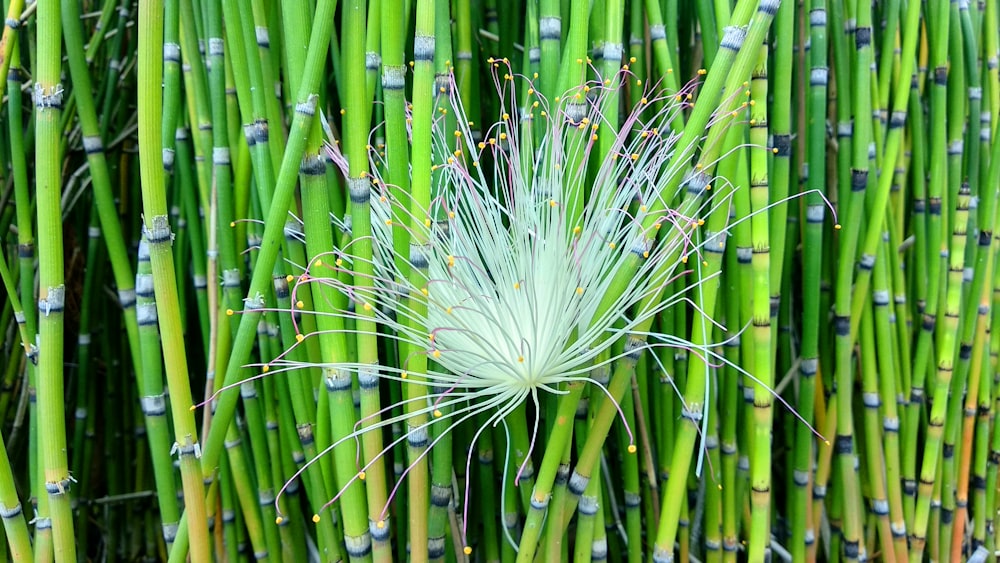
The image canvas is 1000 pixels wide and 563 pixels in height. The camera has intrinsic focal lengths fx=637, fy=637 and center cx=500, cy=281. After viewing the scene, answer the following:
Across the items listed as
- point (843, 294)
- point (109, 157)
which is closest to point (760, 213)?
point (843, 294)

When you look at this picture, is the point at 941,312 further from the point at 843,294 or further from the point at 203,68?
the point at 203,68

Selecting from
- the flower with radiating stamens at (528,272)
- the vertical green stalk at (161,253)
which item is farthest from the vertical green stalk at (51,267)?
the flower with radiating stamens at (528,272)

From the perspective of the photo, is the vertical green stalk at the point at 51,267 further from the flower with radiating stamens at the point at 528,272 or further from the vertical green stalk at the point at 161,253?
the flower with radiating stamens at the point at 528,272

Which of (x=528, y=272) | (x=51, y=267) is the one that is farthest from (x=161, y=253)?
(x=528, y=272)

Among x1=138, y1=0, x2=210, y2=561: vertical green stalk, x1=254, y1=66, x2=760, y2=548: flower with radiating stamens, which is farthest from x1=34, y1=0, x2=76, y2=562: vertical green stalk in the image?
x1=254, y1=66, x2=760, y2=548: flower with radiating stamens

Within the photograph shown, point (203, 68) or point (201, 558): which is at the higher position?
point (203, 68)

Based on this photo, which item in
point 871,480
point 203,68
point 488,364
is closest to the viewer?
point 488,364

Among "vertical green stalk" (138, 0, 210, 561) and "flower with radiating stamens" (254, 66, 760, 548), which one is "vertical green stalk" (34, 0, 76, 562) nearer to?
"vertical green stalk" (138, 0, 210, 561)

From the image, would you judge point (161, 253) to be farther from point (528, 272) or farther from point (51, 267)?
point (528, 272)
